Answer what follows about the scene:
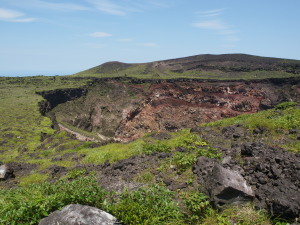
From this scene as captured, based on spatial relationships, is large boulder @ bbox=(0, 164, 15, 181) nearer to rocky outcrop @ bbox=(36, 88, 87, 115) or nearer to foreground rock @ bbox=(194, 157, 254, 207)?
foreground rock @ bbox=(194, 157, 254, 207)

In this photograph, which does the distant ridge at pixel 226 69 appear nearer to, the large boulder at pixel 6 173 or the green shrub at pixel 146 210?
the large boulder at pixel 6 173

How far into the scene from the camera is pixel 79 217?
4.23 metres

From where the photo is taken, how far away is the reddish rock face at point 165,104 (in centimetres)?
3953

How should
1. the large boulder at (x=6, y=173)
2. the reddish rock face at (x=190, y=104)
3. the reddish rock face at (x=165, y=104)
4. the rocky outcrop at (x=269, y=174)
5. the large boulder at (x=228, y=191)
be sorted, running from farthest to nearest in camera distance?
the reddish rock face at (x=165, y=104) → the reddish rock face at (x=190, y=104) → the large boulder at (x=6, y=173) → the large boulder at (x=228, y=191) → the rocky outcrop at (x=269, y=174)

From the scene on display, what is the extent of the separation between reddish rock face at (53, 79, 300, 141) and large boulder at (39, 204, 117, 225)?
33.2 metres

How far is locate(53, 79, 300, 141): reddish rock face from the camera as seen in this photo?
130 feet

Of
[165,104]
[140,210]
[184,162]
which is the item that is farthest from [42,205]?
[165,104]

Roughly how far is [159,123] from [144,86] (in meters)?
12.9

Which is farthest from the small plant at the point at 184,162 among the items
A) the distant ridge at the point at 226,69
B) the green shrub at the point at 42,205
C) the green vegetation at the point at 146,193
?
the distant ridge at the point at 226,69

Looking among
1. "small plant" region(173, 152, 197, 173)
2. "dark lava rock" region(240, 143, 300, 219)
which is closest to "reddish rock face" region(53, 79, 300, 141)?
"small plant" region(173, 152, 197, 173)

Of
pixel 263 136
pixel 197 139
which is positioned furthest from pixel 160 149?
pixel 263 136

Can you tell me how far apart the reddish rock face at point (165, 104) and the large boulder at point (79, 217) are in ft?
109

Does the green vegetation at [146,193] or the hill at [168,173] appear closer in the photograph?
the green vegetation at [146,193]

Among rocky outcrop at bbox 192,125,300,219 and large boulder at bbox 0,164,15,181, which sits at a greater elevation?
rocky outcrop at bbox 192,125,300,219
